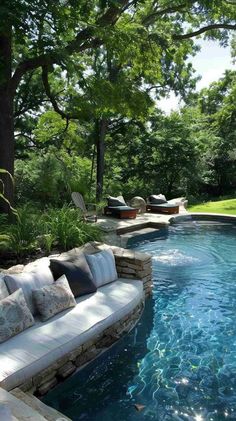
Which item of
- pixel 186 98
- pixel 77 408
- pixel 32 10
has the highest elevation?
pixel 186 98

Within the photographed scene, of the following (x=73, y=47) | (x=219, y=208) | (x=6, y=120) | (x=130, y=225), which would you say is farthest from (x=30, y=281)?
(x=219, y=208)

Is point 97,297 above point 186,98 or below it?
below

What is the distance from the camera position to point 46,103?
13883 mm

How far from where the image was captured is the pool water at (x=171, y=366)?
3406 mm

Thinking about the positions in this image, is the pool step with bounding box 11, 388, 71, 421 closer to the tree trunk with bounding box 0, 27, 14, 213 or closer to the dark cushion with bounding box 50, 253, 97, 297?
the dark cushion with bounding box 50, 253, 97, 297

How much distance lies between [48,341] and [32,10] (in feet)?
15.9

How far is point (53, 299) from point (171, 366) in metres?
1.50

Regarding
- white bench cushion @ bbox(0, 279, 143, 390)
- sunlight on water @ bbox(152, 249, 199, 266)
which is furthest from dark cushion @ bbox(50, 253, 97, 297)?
sunlight on water @ bbox(152, 249, 199, 266)

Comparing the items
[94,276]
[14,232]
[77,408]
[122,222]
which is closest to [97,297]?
[94,276]

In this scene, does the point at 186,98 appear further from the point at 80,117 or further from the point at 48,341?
the point at 48,341

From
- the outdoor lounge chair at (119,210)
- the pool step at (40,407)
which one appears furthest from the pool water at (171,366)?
the outdoor lounge chair at (119,210)

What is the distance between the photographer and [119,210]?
1177 cm

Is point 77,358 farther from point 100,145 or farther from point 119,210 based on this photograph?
point 100,145

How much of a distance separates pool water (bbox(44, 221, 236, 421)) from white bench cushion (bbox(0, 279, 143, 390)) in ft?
1.35
